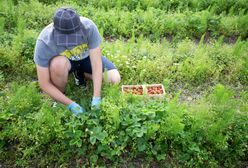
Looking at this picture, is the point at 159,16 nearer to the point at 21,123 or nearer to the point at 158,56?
the point at 158,56

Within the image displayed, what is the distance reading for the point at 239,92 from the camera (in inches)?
171

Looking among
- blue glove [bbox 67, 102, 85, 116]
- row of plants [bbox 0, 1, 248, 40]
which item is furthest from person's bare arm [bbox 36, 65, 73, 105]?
row of plants [bbox 0, 1, 248, 40]

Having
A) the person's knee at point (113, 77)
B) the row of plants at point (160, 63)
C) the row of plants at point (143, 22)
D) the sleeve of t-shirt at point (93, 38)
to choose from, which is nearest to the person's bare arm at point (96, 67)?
the sleeve of t-shirt at point (93, 38)

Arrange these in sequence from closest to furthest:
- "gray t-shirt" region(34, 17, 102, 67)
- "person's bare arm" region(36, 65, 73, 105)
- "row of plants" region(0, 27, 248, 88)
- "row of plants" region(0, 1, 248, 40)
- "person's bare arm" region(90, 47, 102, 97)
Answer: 1. "gray t-shirt" region(34, 17, 102, 67)
2. "person's bare arm" region(36, 65, 73, 105)
3. "person's bare arm" region(90, 47, 102, 97)
4. "row of plants" region(0, 27, 248, 88)
5. "row of plants" region(0, 1, 248, 40)

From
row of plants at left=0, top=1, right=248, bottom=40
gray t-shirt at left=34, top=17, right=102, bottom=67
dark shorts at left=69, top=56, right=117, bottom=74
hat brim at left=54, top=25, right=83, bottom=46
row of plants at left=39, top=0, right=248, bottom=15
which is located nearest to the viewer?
hat brim at left=54, top=25, right=83, bottom=46

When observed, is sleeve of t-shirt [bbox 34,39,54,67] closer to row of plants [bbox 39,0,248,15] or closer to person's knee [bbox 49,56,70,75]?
person's knee [bbox 49,56,70,75]

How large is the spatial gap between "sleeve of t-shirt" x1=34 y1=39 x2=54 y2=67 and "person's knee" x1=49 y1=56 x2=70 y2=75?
0.29 feet

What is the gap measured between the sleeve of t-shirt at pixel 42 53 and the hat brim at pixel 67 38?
15cm

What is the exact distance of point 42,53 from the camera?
127 inches

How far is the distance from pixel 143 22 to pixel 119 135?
2883 millimetres

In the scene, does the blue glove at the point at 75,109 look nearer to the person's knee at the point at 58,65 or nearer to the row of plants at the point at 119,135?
the row of plants at the point at 119,135

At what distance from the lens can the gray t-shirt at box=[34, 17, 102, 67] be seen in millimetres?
3217

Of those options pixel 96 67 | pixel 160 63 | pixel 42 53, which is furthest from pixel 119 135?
pixel 160 63

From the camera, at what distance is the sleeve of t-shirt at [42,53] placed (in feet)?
10.6
